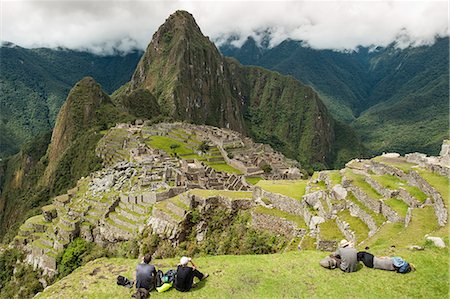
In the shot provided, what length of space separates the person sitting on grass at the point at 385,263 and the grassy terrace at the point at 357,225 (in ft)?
13.4

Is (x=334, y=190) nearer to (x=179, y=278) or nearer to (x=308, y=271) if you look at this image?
(x=308, y=271)

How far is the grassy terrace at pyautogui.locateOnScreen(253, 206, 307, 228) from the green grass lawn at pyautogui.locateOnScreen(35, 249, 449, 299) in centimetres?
563

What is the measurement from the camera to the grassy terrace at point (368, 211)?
16781mm

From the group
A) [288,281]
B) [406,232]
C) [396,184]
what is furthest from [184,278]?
[396,184]

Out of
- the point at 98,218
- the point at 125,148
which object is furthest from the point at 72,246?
the point at 125,148

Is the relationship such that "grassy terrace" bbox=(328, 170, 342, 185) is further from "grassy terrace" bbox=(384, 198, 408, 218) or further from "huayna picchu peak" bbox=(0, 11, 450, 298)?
"grassy terrace" bbox=(384, 198, 408, 218)

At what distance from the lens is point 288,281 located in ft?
38.7

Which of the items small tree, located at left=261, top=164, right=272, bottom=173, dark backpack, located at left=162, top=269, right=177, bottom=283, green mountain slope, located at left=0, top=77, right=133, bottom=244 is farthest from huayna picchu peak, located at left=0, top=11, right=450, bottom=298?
green mountain slope, located at left=0, top=77, right=133, bottom=244

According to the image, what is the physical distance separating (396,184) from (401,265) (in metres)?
9.42

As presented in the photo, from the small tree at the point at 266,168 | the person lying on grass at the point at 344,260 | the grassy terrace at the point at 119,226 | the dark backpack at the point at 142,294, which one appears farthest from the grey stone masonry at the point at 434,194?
the small tree at the point at 266,168

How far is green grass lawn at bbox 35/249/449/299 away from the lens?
10.8 metres

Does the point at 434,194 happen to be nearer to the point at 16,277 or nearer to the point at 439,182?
the point at 439,182

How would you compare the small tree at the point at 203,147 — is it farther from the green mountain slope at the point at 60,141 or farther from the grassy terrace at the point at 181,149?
the green mountain slope at the point at 60,141

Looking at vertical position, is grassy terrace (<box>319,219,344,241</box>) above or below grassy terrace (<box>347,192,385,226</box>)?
below
